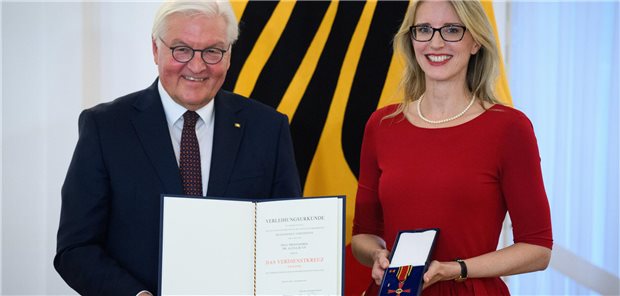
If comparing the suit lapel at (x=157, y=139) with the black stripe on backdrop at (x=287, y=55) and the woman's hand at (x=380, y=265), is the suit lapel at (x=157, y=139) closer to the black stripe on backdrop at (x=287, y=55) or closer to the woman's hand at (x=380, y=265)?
the woman's hand at (x=380, y=265)

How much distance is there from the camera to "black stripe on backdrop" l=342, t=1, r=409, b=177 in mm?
3160

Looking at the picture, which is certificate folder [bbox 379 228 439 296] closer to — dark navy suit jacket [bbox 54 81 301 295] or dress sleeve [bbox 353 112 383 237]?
dress sleeve [bbox 353 112 383 237]

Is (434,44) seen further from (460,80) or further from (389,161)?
(389,161)

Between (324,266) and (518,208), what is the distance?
59 cm

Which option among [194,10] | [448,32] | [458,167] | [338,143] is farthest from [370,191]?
[338,143]

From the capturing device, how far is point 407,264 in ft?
6.34

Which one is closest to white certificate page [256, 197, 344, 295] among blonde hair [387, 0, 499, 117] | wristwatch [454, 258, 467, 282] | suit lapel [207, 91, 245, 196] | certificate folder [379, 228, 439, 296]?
certificate folder [379, 228, 439, 296]

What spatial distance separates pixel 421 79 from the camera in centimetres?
236

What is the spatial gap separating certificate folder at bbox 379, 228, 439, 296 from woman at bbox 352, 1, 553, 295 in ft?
0.12

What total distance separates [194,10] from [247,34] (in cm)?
105

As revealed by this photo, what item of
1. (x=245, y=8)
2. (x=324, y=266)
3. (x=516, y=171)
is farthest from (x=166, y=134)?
(x=245, y=8)

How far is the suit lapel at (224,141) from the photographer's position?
2.07m

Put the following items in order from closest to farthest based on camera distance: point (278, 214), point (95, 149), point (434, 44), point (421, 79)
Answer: point (278, 214) → point (95, 149) → point (434, 44) → point (421, 79)

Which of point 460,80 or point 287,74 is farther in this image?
point 287,74
